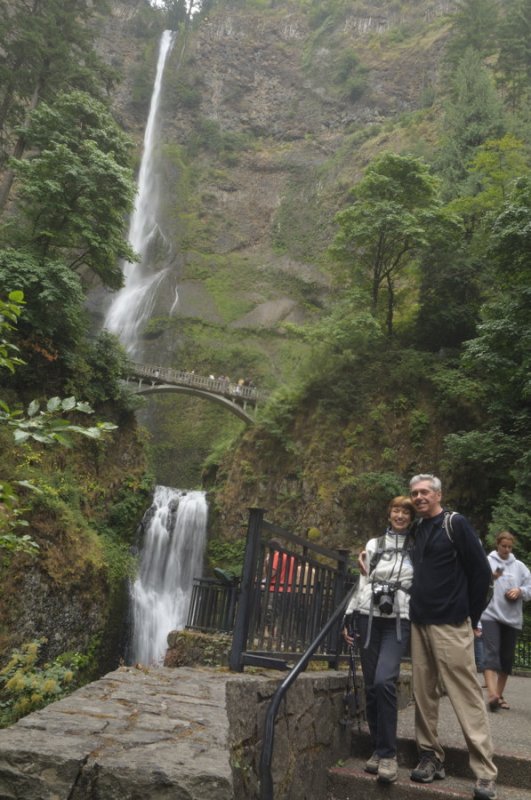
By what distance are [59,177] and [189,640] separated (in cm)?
1322

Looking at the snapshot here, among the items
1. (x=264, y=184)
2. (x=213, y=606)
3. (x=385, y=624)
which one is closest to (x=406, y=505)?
(x=385, y=624)

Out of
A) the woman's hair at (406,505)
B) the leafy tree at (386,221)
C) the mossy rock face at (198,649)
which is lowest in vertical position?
the mossy rock face at (198,649)

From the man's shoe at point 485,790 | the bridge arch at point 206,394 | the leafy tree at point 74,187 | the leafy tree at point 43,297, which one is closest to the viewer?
the man's shoe at point 485,790

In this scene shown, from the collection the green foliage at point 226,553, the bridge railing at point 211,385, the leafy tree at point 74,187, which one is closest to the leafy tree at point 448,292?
the green foliage at point 226,553

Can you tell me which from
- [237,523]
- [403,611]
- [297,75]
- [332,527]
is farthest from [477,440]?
[297,75]

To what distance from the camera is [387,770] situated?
11.2 feet

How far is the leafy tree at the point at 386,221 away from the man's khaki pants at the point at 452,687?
16.0 meters

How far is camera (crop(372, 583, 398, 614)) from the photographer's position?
364 centimetres

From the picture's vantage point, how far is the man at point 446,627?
128 inches

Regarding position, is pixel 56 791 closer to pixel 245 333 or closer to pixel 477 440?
pixel 477 440

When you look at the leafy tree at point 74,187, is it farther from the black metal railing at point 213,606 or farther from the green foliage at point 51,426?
the green foliage at point 51,426

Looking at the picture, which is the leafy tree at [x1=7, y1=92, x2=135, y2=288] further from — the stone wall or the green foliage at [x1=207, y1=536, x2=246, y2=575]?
the stone wall

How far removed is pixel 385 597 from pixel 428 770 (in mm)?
1030

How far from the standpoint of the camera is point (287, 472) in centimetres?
1805
